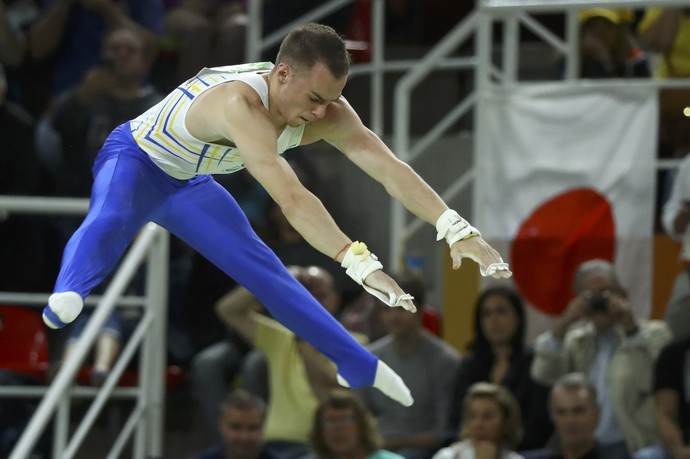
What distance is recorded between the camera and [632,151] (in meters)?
6.53

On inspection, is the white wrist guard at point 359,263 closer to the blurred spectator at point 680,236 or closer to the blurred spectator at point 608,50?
the blurred spectator at point 680,236

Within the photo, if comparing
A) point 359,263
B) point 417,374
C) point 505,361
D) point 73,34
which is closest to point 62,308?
point 359,263

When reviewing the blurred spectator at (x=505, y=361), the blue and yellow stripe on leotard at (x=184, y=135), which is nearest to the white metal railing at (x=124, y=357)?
the blurred spectator at (x=505, y=361)

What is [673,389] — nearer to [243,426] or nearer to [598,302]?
[598,302]

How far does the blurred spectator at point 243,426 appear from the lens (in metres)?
6.29

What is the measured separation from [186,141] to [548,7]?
220 cm

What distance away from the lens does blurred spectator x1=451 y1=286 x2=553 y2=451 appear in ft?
20.8

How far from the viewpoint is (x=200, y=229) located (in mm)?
5078

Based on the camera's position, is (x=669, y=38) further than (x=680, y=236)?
Yes

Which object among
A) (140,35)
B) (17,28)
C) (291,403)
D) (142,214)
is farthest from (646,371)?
(17,28)

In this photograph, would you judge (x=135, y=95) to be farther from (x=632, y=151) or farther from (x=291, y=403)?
(x=632, y=151)

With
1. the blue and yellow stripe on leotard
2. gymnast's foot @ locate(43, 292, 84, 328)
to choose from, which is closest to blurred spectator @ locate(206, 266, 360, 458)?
the blue and yellow stripe on leotard

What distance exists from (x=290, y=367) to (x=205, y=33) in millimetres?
2254

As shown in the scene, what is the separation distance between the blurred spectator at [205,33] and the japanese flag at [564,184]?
71.8 inches
